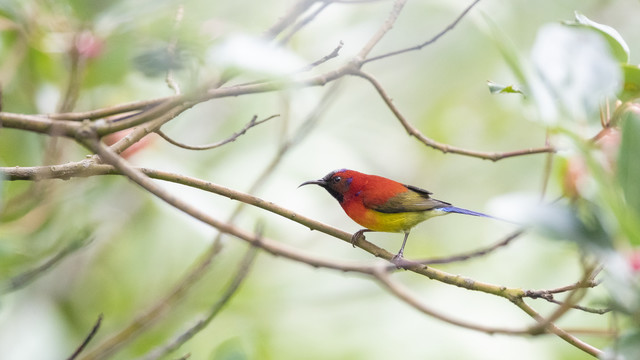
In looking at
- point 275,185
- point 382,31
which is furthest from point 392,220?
point 382,31

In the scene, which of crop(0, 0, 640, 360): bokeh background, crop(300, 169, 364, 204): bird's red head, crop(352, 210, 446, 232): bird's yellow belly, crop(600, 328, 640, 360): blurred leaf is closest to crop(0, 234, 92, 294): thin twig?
crop(0, 0, 640, 360): bokeh background

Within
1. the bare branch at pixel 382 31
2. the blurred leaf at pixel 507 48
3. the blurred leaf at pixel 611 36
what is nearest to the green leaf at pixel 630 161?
the blurred leaf at pixel 507 48

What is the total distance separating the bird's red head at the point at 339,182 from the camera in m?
3.73

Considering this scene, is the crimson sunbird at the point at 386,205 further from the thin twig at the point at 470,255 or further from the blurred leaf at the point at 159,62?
the blurred leaf at the point at 159,62

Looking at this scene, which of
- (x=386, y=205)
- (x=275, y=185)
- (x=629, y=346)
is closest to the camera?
(x=629, y=346)

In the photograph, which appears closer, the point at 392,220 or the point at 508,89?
the point at 508,89

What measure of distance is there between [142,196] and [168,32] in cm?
254

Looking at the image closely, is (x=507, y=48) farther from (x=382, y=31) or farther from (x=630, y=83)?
(x=382, y=31)

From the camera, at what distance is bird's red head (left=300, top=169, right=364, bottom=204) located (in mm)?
3727

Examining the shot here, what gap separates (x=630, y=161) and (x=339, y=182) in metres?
2.63

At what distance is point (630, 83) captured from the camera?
5.53 feet

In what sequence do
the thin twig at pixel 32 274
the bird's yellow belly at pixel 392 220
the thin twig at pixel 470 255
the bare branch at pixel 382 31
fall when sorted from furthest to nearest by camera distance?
the bird's yellow belly at pixel 392 220, the bare branch at pixel 382 31, the thin twig at pixel 32 274, the thin twig at pixel 470 255

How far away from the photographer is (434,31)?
5375mm

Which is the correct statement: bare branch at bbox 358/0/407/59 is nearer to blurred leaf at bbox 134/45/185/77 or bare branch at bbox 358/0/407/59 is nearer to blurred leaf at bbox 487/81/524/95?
blurred leaf at bbox 487/81/524/95
